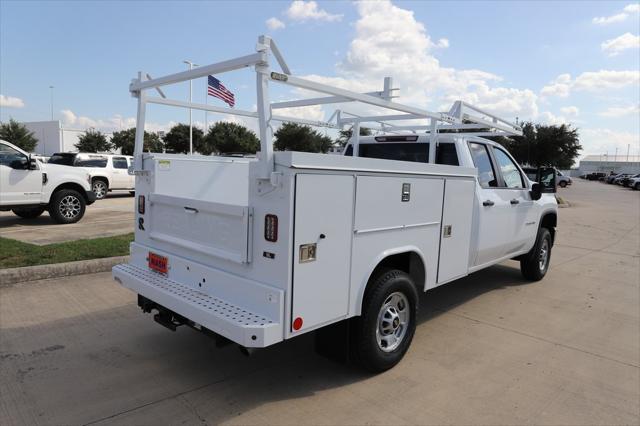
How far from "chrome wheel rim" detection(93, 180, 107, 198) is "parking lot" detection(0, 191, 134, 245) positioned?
3.62 meters

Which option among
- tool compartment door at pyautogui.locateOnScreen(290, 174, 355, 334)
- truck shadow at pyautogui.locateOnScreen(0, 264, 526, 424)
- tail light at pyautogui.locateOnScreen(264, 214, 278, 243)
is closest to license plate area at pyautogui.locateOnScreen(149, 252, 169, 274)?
truck shadow at pyautogui.locateOnScreen(0, 264, 526, 424)

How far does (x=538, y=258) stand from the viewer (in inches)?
Answer: 272

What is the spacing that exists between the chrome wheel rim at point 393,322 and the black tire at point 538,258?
3803 millimetres

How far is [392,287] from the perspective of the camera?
361cm

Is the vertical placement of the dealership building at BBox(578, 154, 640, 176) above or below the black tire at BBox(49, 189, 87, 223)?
above

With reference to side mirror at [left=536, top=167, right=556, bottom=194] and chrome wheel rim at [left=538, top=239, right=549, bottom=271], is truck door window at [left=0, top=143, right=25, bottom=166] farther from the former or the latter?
chrome wheel rim at [left=538, top=239, right=549, bottom=271]

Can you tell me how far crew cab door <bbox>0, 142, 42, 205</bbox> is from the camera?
9.89 metres

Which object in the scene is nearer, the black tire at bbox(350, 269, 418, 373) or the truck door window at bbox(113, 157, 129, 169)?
the black tire at bbox(350, 269, 418, 373)

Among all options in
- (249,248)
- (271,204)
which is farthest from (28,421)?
(271,204)

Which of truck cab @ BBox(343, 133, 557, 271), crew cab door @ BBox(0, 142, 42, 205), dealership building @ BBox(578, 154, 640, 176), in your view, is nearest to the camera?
truck cab @ BBox(343, 133, 557, 271)

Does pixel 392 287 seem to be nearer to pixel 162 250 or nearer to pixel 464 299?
pixel 162 250

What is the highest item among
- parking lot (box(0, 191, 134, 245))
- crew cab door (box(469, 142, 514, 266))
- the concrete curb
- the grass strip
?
crew cab door (box(469, 142, 514, 266))

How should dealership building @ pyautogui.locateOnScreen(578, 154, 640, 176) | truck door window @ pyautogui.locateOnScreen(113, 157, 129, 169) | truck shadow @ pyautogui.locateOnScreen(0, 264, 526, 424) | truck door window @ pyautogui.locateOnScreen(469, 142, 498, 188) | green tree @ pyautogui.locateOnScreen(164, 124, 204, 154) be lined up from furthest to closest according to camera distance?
dealership building @ pyautogui.locateOnScreen(578, 154, 640, 176) < green tree @ pyautogui.locateOnScreen(164, 124, 204, 154) < truck door window @ pyautogui.locateOnScreen(113, 157, 129, 169) < truck door window @ pyautogui.locateOnScreen(469, 142, 498, 188) < truck shadow @ pyautogui.locateOnScreen(0, 264, 526, 424)

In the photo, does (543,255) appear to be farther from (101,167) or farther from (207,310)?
(101,167)
